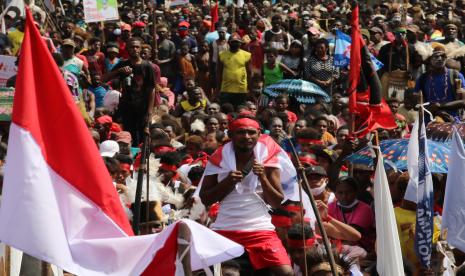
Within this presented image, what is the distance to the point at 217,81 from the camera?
19094 mm

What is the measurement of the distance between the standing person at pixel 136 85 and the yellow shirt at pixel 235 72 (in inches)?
177

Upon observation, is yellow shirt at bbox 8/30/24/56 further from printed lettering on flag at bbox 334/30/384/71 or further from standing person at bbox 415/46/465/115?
standing person at bbox 415/46/465/115

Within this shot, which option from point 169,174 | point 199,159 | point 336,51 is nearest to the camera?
point 169,174

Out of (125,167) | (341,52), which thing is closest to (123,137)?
(125,167)

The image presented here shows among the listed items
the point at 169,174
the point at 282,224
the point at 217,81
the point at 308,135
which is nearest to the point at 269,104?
the point at 217,81

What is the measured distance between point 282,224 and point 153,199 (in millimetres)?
1002

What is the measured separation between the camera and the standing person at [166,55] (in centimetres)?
2062

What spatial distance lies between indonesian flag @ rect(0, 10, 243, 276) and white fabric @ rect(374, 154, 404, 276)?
5.09ft

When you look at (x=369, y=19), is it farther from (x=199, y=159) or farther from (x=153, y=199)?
(x=153, y=199)

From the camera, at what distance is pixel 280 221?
362 inches

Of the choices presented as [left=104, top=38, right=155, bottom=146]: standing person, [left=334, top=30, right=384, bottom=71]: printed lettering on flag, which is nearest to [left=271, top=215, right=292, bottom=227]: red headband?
[left=104, top=38, right=155, bottom=146]: standing person

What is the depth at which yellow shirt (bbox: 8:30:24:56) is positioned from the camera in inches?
677

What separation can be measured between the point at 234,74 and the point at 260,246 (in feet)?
33.1

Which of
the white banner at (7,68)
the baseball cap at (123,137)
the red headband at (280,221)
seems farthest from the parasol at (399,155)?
the white banner at (7,68)
